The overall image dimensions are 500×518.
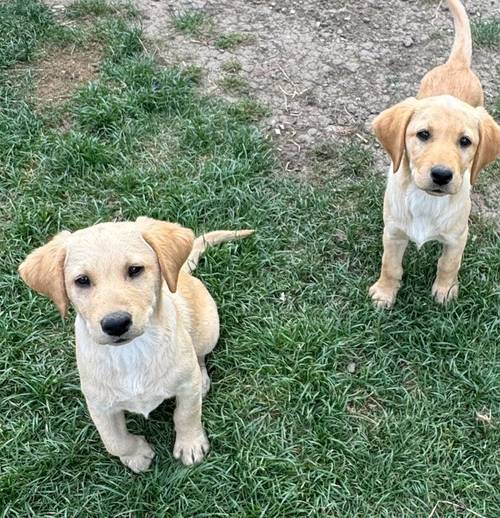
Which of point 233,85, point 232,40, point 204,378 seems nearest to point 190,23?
point 232,40

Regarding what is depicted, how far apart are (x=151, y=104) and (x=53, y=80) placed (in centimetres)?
100

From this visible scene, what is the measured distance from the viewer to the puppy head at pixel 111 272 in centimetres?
317

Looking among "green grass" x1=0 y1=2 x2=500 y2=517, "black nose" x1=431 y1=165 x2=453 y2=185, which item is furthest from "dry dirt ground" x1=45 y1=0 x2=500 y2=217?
"black nose" x1=431 y1=165 x2=453 y2=185

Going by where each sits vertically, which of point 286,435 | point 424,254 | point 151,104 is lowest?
point 286,435

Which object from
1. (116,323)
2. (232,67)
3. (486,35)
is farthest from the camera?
(486,35)

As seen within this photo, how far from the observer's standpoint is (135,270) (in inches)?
130

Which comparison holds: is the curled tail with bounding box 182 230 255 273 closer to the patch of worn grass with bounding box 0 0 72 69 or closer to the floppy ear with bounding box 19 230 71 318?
the floppy ear with bounding box 19 230 71 318

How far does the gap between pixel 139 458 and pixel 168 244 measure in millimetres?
1426

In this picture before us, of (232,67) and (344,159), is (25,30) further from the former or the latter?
(344,159)

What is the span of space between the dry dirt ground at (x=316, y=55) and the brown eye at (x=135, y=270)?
9.18 ft

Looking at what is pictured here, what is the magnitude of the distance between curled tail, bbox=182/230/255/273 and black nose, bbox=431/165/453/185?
155cm

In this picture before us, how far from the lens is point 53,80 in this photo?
6.45 meters

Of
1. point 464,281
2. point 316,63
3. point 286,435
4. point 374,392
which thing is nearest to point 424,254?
point 464,281

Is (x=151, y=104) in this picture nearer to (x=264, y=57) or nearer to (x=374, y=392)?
(x=264, y=57)
